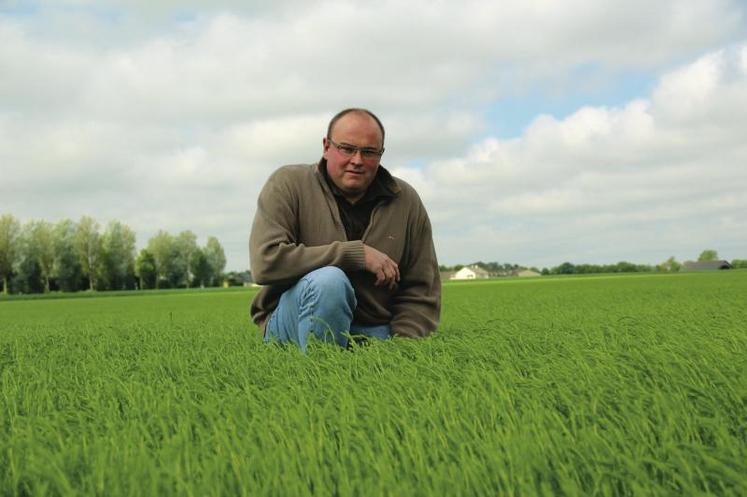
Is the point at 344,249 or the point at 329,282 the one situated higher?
the point at 344,249

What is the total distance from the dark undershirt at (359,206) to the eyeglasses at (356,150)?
0.35 metres

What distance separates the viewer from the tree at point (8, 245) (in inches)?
2259

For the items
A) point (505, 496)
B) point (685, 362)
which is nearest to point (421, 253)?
point (685, 362)

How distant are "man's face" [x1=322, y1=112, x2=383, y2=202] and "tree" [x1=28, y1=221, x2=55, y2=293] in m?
63.4

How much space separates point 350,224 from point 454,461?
2.45 metres

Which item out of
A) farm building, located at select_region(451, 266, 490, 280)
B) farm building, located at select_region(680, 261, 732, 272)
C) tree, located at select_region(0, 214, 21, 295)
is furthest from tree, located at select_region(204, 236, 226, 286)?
farm building, located at select_region(680, 261, 732, 272)

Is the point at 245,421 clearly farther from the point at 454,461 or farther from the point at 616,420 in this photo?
the point at 616,420

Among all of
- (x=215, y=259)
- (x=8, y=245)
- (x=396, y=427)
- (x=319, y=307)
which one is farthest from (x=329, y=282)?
(x=215, y=259)

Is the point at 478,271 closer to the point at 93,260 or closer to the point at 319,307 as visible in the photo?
the point at 93,260

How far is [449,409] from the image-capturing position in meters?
2.27

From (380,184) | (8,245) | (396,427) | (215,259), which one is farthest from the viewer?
(215,259)

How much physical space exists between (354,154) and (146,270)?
73.2 meters

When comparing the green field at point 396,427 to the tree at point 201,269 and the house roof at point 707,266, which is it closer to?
the tree at point 201,269

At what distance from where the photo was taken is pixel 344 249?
3.79 meters
